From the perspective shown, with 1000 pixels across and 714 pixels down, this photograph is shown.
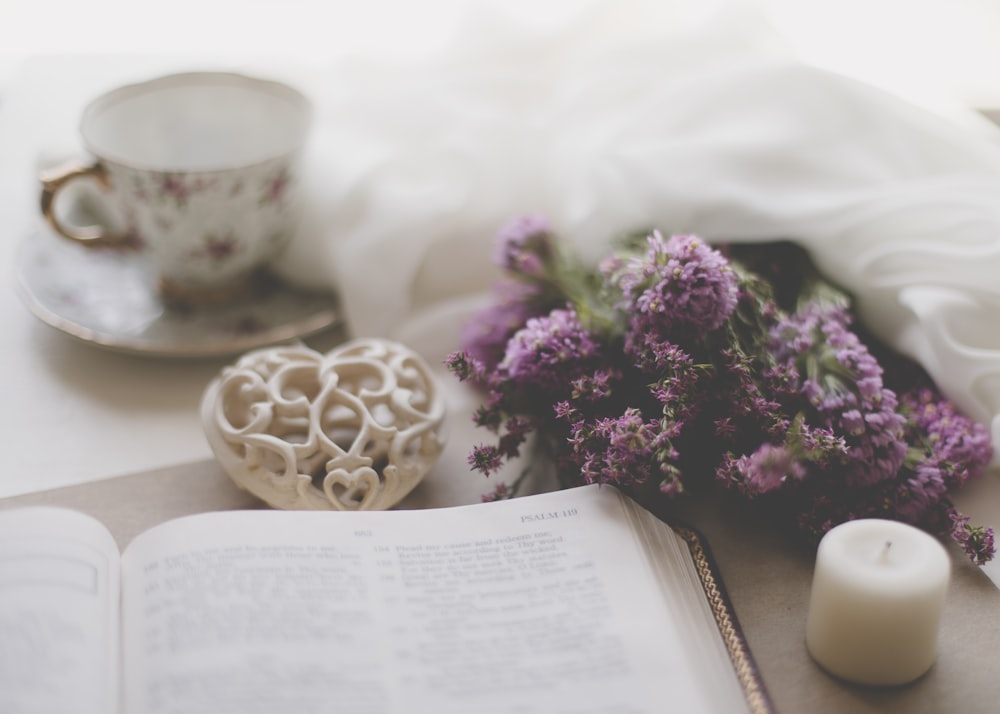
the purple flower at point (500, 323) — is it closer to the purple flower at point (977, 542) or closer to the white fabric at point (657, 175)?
Result: the white fabric at point (657, 175)

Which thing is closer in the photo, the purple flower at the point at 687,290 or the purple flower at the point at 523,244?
the purple flower at the point at 687,290

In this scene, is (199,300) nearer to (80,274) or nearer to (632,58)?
(80,274)

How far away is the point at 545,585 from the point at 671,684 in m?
0.09

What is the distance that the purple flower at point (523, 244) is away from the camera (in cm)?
76

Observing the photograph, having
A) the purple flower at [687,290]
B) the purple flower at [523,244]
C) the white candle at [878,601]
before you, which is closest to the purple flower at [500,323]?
the purple flower at [523,244]

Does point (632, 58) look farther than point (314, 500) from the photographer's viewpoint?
Yes

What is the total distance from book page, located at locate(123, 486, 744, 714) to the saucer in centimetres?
26

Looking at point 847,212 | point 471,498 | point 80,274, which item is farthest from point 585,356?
point 80,274

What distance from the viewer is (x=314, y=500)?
64 centimetres

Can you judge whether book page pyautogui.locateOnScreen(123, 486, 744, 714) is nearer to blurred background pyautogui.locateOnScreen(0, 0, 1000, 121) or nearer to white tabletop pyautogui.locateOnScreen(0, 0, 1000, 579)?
white tabletop pyautogui.locateOnScreen(0, 0, 1000, 579)

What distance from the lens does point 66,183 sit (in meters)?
0.81

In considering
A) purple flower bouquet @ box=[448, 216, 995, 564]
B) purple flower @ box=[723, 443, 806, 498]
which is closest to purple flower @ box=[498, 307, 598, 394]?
purple flower bouquet @ box=[448, 216, 995, 564]

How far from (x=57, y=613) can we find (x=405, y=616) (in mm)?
176

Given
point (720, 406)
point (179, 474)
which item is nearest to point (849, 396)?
point (720, 406)
